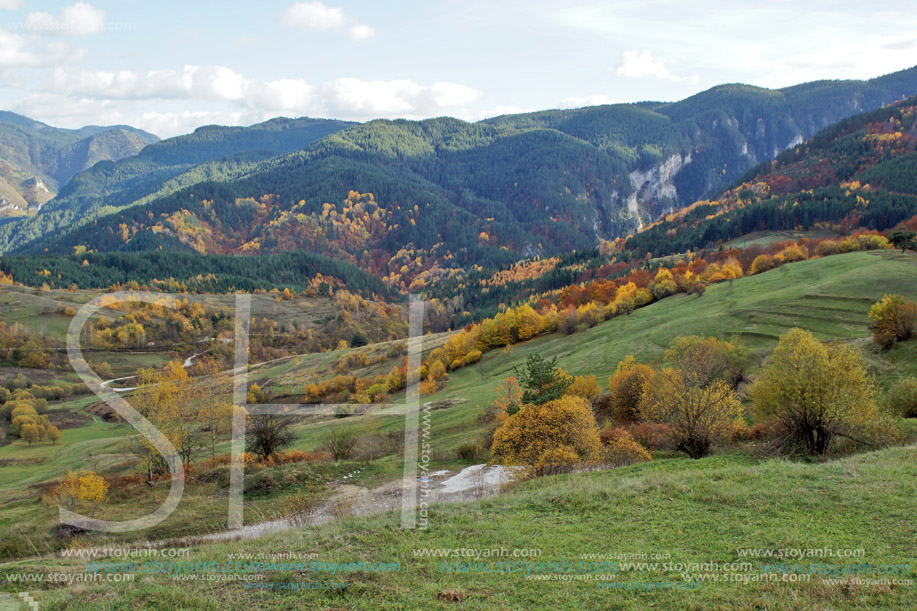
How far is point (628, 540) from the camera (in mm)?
17156

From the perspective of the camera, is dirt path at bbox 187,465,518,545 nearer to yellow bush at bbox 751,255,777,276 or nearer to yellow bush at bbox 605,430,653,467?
yellow bush at bbox 605,430,653,467

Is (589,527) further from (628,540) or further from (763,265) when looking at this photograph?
(763,265)

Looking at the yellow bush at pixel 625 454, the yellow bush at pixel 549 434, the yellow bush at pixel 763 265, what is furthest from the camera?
the yellow bush at pixel 763 265

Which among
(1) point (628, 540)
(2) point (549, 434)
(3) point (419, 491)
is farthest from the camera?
(3) point (419, 491)

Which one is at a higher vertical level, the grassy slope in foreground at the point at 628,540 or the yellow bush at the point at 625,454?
the grassy slope in foreground at the point at 628,540

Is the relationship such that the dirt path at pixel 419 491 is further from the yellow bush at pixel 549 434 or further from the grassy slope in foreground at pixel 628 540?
the grassy slope in foreground at pixel 628 540

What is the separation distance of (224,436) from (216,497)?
4016cm

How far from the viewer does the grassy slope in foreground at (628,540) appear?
13.2 m

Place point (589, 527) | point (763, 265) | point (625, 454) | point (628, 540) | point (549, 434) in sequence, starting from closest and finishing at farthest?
point (628, 540), point (589, 527), point (625, 454), point (549, 434), point (763, 265)

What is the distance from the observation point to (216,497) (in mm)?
37656

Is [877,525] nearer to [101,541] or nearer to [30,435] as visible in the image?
[101,541]

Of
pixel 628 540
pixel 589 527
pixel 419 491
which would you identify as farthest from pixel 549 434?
pixel 628 540

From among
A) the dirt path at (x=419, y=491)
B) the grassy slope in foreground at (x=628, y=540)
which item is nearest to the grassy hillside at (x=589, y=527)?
the grassy slope in foreground at (x=628, y=540)

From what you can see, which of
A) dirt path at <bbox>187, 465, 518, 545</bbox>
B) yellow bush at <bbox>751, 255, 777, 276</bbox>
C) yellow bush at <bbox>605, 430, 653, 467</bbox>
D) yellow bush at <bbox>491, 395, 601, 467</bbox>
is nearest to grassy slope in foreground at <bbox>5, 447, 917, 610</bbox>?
dirt path at <bbox>187, 465, 518, 545</bbox>
